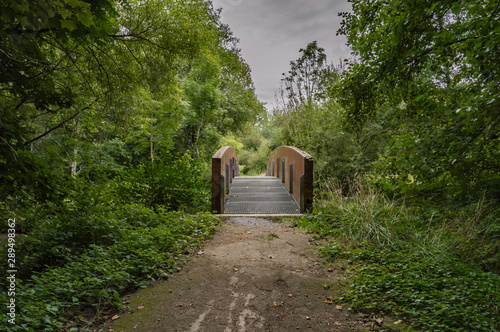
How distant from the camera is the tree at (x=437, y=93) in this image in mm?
2723

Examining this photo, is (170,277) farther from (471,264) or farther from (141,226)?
(471,264)

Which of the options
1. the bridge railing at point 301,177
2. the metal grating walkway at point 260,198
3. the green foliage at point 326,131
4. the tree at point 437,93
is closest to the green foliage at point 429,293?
the tree at point 437,93

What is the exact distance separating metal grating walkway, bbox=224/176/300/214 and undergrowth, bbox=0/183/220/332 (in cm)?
236

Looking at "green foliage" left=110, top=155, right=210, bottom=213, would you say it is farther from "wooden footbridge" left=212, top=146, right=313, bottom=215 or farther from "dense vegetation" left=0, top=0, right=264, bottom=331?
"wooden footbridge" left=212, top=146, right=313, bottom=215

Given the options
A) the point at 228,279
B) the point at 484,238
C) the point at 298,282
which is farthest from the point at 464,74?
the point at 228,279

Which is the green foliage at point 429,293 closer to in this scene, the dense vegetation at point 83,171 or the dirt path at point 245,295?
the dirt path at point 245,295

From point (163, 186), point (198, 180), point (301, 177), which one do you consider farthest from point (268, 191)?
point (163, 186)

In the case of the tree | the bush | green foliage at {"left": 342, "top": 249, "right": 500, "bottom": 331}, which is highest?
the tree

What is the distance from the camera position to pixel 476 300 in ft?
7.67

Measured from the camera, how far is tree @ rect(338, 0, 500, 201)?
2.72 m

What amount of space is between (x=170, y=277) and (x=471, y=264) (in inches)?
131

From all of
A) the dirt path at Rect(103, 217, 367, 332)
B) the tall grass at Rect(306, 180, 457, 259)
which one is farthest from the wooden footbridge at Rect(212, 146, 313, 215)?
the dirt path at Rect(103, 217, 367, 332)

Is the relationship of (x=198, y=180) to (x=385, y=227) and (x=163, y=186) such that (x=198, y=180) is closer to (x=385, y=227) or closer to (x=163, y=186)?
(x=163, y=186)

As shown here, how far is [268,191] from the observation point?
8.93 m
